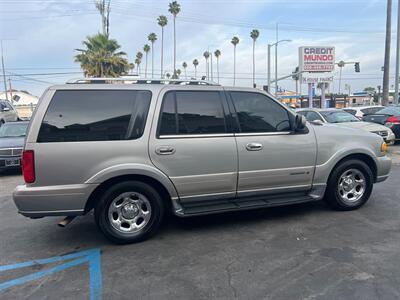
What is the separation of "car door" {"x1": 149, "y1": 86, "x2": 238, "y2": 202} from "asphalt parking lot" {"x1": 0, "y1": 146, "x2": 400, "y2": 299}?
A: 665 millimetres

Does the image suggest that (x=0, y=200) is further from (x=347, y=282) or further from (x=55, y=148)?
(x=347, y=282)

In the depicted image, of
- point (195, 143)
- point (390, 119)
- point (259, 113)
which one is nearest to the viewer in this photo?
point (195, 143)

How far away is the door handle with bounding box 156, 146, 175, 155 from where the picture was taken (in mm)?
4336

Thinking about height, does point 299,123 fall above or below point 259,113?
below

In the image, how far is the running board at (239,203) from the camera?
4598 mm

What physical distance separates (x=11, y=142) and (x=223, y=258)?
824 cm

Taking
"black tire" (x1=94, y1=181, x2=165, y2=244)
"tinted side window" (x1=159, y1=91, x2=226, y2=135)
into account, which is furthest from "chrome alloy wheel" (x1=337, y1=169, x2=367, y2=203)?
"black tire" (x1=94, y1=181, x2=165, y2=244)

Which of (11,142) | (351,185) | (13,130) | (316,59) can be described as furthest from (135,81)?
(316,59)

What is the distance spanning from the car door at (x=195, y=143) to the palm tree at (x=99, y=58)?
81.1ft

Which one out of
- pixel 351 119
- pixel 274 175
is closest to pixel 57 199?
pixel 274 175

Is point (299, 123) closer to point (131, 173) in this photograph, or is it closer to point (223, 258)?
point (223, 258)

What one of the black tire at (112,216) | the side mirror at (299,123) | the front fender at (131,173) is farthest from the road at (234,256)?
the side mirror at (299,123)

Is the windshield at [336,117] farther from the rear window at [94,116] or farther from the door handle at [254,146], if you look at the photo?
the rear window at [94,116]

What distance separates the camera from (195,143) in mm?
4484
